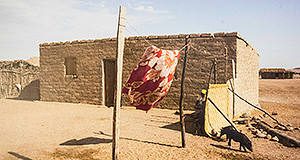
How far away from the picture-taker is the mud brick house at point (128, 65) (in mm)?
9656

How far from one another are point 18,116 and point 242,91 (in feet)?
33.8

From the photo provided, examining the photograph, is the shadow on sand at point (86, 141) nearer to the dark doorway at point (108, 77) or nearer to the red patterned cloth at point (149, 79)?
the red patterned cloth at point (149, 79)

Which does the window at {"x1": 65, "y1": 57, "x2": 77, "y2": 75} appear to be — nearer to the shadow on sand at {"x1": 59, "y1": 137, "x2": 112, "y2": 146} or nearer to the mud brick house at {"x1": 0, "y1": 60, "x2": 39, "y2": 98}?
the mud brick house at {"x1": 0, "y1": 60, "x2": 39, "y2": 98}

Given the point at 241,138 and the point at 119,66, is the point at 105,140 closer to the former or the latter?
the point at 119,66

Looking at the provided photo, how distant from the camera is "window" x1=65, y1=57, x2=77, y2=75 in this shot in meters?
12.6

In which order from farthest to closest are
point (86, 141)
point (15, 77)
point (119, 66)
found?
point (15, 77), point (86, 141), point (119, 66)

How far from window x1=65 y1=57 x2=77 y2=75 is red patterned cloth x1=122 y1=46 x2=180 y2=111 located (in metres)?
8.94

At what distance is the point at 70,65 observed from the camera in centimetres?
1274

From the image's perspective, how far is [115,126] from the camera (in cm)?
414

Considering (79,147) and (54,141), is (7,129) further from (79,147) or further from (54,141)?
(79,147)

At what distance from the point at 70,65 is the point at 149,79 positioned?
31.0ft

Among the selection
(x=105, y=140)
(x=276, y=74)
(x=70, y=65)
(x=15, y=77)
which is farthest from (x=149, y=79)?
(x=276, y=74)

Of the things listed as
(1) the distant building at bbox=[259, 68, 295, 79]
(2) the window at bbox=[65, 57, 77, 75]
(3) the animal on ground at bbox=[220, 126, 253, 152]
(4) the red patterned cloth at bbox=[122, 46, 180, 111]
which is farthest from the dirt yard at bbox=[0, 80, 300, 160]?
(1) the distant building at bbox=[259, 68, 295, 79]

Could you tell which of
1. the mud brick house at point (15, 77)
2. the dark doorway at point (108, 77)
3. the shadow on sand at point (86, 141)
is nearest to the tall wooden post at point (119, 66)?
the shadow on sand at point (86, 141)
